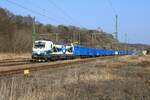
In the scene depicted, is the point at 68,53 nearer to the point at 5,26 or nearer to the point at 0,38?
the point at 0,38

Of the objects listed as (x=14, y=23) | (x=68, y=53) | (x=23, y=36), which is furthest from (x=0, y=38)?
(x=68, y=53)

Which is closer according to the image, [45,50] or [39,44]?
[45,50]

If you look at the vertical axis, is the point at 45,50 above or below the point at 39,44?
below

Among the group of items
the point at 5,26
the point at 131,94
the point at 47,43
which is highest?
the point at 5,26

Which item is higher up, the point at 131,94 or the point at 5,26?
the point at 5,26

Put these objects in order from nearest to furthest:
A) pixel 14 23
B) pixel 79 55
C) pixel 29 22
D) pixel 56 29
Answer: pixel 79 55 → pixel 14 23 → pixel 29 22 → pixel 56 29

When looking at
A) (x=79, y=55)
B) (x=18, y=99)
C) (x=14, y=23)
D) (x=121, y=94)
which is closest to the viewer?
(x=18, y=99)

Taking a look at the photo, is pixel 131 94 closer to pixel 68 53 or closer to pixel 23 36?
pixel 68 53

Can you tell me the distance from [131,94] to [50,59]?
40710 millimetres

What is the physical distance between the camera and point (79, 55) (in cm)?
7644

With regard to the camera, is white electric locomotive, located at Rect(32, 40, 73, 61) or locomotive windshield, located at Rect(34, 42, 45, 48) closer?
white electric locomotive, located at Rect(32, 40, 73, 61)

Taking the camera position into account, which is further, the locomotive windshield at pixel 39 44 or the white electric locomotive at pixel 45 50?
the locomotive windshield at pixel 39 44

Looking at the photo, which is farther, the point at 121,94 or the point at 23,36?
the point at 23,36

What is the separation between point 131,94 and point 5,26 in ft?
278
